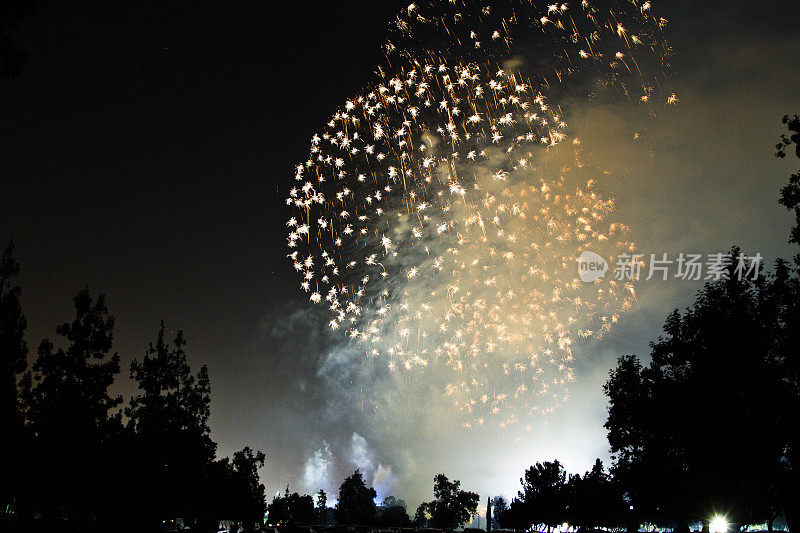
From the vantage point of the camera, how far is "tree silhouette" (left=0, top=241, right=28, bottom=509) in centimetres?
2791

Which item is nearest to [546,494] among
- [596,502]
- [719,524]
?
[596,502]

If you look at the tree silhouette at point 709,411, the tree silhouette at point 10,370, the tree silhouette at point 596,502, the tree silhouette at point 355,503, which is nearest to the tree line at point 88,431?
the tree silhouette at point 10,370

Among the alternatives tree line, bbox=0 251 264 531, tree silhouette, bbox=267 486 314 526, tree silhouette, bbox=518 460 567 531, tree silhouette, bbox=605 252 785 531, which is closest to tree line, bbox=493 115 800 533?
tree silhouette, bbox=605 252 785 531

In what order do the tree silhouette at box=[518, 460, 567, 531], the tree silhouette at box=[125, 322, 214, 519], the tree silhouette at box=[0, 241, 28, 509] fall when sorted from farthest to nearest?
the tree silhouette at box=[518, 460, 567, 531] < the tree silhouette at box=[125, 322, 214, 519] < the tree silhouette at box=[0, 241, 28, 509]

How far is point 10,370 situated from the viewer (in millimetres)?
28859

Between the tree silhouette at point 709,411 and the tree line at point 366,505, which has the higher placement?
the tree silhouette at point 709,411

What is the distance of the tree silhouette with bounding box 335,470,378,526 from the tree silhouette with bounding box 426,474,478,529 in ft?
63.7

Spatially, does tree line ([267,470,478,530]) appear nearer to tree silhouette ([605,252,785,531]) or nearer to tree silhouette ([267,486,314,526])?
tree silhouette ([267,486,314,526])

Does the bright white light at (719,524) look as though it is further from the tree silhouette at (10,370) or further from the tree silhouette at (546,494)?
the tree silhouette at (546,494)

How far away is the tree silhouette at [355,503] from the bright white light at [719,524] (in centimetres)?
12274

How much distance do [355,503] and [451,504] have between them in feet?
93.2

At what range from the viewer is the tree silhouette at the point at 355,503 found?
141375 millimetres

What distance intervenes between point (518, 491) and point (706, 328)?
100m

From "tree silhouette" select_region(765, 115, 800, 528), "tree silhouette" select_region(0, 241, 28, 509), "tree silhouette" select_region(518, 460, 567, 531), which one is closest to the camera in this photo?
"tree silhouette" select_region(765, 115, 800, 528)
